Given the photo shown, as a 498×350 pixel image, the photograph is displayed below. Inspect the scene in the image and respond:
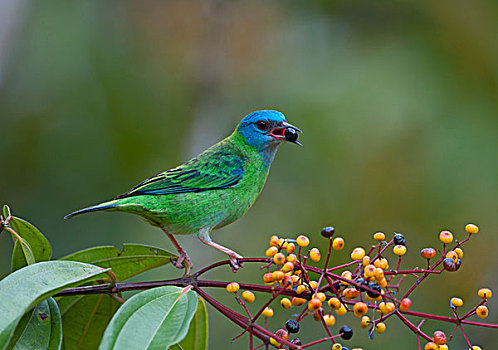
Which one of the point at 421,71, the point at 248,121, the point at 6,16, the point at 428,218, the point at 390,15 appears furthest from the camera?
the point at 390,15

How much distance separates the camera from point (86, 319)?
2451 mm

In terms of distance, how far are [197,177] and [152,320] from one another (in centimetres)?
132

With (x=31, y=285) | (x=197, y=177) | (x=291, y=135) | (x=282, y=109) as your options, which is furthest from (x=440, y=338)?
(x=282, y=109)

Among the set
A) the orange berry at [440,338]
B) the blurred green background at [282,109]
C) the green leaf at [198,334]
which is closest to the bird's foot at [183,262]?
the green leaf at [198,334]

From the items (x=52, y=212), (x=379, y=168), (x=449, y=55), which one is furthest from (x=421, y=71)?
(x=52, y=212)

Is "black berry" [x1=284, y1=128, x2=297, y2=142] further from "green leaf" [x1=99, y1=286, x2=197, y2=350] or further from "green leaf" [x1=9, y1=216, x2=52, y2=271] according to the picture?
"green leaf" [x1=9, y1=216, x2=52, y2=271]

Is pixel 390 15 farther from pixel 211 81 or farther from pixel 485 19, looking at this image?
pixel 211 81

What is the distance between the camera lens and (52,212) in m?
6.97

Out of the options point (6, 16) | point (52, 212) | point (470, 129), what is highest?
point (6, 16)

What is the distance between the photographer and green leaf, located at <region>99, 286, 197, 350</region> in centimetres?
178

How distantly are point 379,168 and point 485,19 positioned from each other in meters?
2.27

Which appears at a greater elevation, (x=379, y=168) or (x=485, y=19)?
(x=485, y=19)

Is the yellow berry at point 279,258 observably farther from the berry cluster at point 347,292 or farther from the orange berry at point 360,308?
the orange berry at point 360,308

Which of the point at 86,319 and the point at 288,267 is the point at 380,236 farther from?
the point at 86,319
